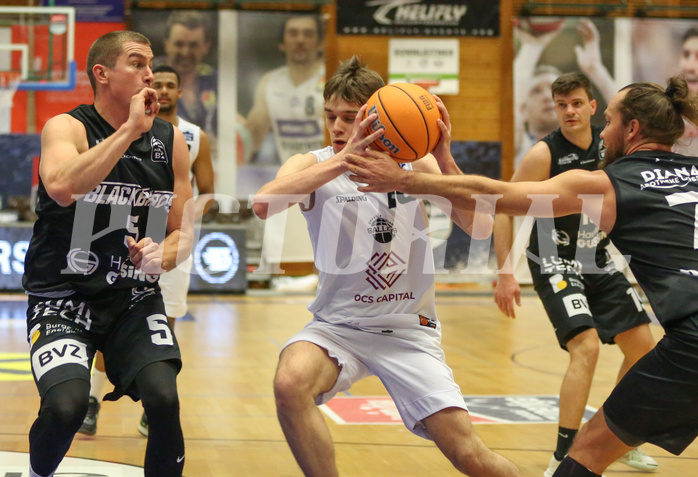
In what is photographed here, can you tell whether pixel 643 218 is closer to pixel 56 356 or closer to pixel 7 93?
pixel 56 356

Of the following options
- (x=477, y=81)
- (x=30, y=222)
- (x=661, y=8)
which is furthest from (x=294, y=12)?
(x=661, y=8)

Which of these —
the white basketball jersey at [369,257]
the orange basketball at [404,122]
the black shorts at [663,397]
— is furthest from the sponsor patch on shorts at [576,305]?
the orange basketball at [404,122]

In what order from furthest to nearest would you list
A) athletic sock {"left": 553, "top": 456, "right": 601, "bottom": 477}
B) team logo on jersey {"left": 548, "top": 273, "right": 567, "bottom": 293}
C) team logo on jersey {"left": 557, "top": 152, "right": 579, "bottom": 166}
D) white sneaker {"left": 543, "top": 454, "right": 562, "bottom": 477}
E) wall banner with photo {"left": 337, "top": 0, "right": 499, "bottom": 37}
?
wall banner with photo {"left": 337, "top": 0, "right": 499, "bottom": 37} < team logo on jersey {"left": 557, "top": 152, "right": 579, "bottom": 166} < team logo on jersey {"left": 548, "top": 273, "right": 567, "bottom": 293} < white sneaker {"left": 543, "top": 454, "right": 562, "bottom": 477} < athletic sock {"left": 553, "top": 456, "right": 601, "bottom": 477}

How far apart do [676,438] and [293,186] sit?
6.09 ft

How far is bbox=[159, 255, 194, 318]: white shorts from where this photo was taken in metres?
5.73

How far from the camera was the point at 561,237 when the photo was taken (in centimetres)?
544

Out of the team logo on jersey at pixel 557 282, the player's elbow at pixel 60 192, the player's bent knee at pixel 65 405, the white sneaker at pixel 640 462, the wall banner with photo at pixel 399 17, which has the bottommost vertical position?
the white sneaker at pixel 640 462

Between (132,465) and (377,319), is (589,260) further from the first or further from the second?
(132,465)

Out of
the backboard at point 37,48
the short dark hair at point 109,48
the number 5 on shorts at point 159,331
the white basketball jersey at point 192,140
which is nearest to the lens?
the number 5 on shorts at point 159,331

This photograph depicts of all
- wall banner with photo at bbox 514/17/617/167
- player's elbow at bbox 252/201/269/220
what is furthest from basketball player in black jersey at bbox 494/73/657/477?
wall banner with photo at bbox 514/17/617/167

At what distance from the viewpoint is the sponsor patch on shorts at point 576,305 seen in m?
5.07

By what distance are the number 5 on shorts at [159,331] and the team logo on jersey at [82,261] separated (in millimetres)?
335

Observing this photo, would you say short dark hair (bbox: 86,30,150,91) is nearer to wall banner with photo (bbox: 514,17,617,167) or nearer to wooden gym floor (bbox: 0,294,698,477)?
wooden gym floor (bbox: 0,294,698,477)

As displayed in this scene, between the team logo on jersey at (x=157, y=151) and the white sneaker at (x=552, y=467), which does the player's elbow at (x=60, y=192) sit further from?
the white sneaker at (x=552, y=467)
